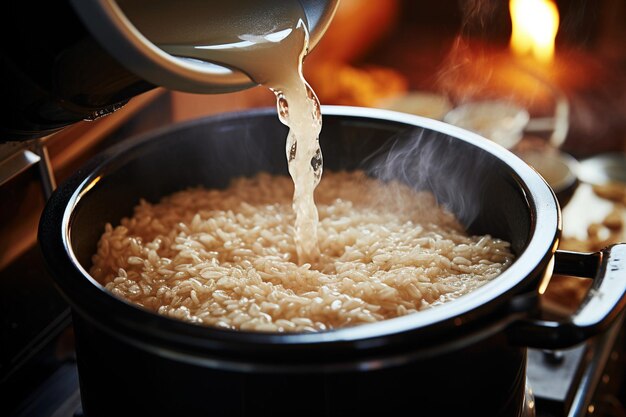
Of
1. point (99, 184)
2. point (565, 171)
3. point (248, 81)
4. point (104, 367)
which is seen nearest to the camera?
point (104, 367)

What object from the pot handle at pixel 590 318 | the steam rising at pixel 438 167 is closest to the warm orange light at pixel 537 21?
the steam rising at pixel 438 167

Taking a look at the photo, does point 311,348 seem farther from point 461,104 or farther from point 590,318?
point 461,104

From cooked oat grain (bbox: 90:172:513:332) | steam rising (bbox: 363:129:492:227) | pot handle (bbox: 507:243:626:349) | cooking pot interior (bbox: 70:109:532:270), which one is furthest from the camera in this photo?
A: steam rising (bbox: 363:129:492:227)

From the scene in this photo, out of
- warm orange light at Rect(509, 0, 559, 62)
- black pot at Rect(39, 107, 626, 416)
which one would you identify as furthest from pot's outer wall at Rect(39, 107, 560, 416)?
warm orange light at Rect(509, 0, 559, 62)

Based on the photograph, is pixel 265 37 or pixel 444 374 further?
pixel 265 37

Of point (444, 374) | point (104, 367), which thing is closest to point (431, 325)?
point (444, 374)

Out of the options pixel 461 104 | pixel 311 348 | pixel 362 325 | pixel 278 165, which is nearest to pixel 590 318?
pixel 362 325

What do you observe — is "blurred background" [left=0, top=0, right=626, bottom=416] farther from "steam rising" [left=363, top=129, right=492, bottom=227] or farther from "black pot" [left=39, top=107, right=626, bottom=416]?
"steam rising" [left=363, top=129, right=492, bottom=227]

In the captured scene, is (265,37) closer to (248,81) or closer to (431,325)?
(248,81)
